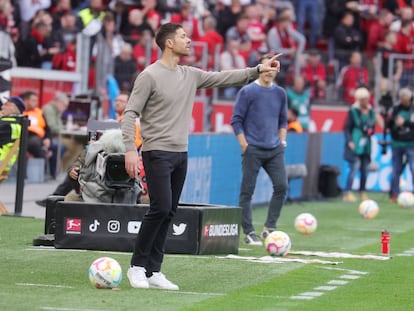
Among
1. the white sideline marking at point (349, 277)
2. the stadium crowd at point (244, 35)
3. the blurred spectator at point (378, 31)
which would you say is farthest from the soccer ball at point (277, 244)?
the blurred spectator at point (378, 31)

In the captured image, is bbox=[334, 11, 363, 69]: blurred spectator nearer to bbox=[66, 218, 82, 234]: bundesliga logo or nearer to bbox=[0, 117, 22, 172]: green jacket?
bbox=[0, 117, 22, 172]: green jacket

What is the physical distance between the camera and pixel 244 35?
28828 millimetres

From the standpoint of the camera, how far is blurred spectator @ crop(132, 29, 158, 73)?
1045 inches

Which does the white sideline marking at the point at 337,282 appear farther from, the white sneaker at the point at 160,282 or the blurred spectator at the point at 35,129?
the blurred spectator at the point at 35,129

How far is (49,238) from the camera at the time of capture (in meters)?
13.6

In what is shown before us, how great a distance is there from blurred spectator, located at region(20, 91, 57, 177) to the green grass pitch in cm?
690

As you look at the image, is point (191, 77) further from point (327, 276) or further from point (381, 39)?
point (381, 39)

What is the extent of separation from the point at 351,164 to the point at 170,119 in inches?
541

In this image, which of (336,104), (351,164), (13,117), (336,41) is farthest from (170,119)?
(336,41)

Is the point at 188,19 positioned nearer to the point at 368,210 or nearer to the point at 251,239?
the point at 368,210

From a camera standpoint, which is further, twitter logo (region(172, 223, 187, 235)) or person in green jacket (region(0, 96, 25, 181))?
person in green jacket (region(0, 96, 25, 181))

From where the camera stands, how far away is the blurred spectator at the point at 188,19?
28000 millimetres

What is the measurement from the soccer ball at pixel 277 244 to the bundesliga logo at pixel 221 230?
41 centimetres

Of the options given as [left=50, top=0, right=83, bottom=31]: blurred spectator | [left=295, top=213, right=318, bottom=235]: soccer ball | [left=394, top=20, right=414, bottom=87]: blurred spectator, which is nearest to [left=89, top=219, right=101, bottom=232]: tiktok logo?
[left=295, top=213, right=318, bottom=235]: soccer ball
